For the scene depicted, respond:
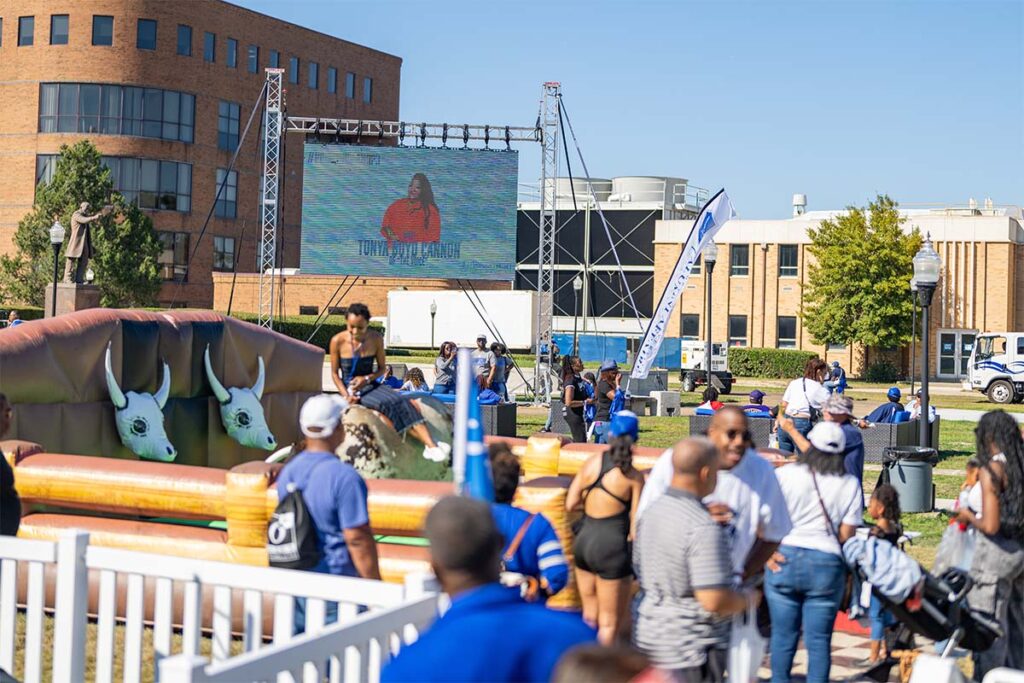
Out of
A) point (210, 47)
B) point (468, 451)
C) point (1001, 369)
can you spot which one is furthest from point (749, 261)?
point (468, 451)

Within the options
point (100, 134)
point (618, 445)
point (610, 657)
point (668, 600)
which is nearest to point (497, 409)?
point (618, 445)

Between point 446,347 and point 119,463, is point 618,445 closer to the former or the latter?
point 119,463

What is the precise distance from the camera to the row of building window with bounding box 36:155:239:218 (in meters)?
57.1

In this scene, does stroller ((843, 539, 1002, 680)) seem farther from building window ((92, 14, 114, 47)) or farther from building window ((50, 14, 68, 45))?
building window ((50, 14, 68, 45))

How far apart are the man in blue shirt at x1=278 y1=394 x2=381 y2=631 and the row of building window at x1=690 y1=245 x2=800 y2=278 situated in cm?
5256

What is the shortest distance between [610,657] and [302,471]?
3504 mm

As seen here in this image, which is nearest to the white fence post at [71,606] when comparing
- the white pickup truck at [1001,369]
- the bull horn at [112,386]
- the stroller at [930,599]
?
the stroller at [930,599]

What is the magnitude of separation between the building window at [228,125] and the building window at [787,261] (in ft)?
87.2

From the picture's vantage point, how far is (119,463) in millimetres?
9289

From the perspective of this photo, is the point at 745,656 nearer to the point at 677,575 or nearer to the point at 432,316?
the point at 677,575

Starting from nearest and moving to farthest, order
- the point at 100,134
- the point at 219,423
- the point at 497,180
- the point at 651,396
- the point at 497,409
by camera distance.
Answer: the point at 219,423 < the point at 497,409 < the point at 651,396 < the point at 497,180 < the point at 100,134

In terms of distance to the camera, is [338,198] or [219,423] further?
[338,198]

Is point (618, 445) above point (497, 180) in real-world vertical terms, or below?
below

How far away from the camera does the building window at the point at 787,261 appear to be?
57312mm
